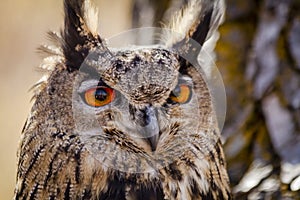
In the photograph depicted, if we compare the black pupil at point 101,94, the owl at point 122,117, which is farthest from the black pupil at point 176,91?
the black pupil at point 101,94

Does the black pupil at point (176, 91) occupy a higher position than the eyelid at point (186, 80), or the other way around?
the eyelid at point (186, 80)

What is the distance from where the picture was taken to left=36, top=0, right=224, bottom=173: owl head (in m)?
0.86

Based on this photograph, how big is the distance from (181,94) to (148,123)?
0.08 m

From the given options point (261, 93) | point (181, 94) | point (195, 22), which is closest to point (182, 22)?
point (195, 22)

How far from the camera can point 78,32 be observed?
0.91 metres

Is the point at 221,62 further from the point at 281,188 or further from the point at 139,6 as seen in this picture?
the point at 281,188

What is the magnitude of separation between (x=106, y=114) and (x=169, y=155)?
15 cm

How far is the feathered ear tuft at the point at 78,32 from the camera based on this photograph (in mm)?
895

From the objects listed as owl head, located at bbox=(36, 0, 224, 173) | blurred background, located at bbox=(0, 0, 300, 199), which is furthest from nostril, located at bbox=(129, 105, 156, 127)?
blurred background, located at bbox=(0, 0, 300, 199)

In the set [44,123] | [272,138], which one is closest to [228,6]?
[272,138]

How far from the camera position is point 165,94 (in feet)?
2.85

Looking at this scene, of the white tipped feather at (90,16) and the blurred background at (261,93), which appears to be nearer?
the white tipped feather at (90,16)

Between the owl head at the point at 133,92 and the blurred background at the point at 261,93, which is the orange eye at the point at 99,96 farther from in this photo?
the blurred background at the point at 261,93

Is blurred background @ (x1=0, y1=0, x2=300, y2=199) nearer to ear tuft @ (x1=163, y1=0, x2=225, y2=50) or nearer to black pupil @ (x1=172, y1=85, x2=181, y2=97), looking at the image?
ear tuft @ (x1=163, y1=0, x2=225, y2=50)
